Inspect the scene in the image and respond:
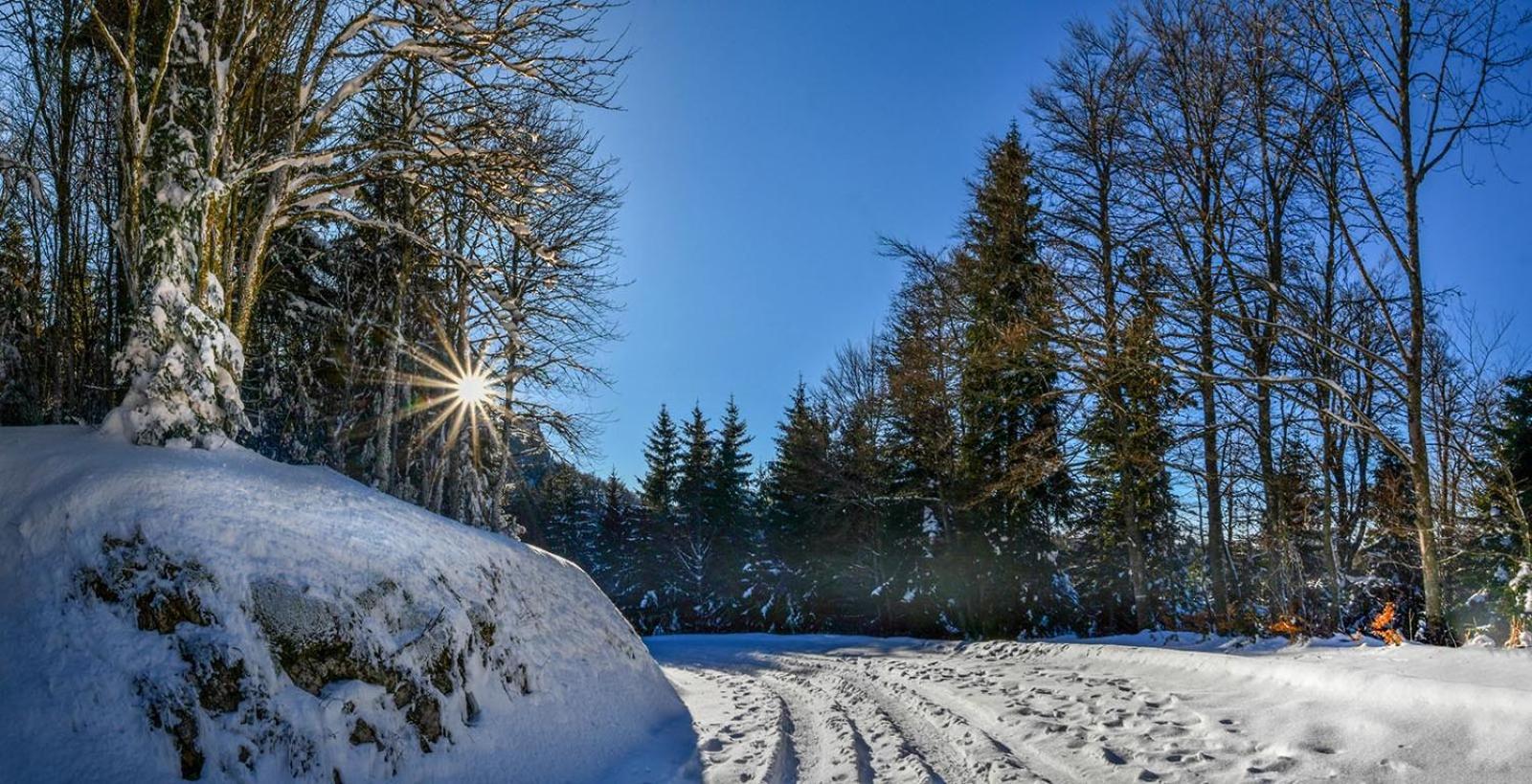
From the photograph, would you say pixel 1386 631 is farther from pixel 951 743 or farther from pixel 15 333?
pixel 15 333

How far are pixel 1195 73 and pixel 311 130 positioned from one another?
9626 mm

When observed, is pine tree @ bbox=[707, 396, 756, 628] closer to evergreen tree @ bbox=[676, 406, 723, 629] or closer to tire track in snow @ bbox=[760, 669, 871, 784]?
evergreen tree @ bbox=[676, 406, 723, 629]

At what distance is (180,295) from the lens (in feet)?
17.8

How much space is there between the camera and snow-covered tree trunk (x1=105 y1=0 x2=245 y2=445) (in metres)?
5.20

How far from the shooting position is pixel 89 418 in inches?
408

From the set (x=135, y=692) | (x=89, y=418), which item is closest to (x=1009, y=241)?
(x=135, y=692)

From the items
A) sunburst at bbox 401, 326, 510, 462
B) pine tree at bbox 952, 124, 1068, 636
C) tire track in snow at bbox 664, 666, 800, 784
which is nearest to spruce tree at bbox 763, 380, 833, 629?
pine tree at bbox 952, 124, 1068, 636

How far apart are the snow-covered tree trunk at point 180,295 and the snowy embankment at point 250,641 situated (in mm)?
373

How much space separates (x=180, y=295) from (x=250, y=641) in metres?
3.12

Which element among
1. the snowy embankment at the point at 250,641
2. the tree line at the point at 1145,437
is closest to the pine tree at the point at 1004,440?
the tree line at the point at 1145,437

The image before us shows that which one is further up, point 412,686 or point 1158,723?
point 412,686

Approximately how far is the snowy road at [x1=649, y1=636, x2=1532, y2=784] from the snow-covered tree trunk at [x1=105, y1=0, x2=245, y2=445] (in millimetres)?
4670

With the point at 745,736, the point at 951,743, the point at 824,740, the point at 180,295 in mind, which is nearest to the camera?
the point at 951,743

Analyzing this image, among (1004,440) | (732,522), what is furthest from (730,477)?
(1004,440)
